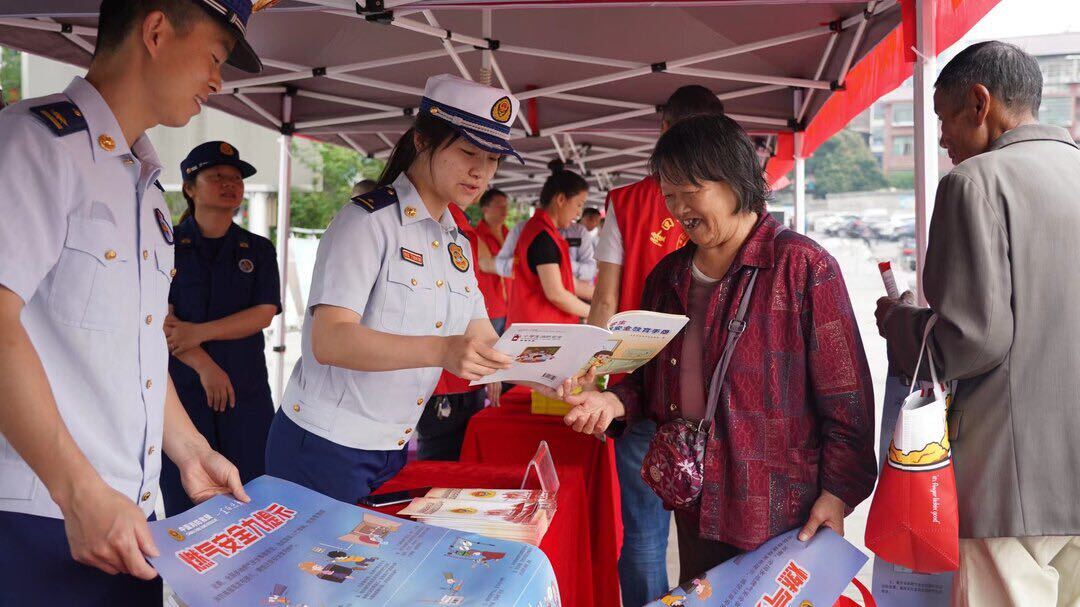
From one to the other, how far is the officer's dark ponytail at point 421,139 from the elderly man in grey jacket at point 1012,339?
Answer: 1083mm

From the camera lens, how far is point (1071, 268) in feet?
5.43

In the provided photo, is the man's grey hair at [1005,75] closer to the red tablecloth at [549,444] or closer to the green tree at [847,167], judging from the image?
the red tablecloth at [549,444]

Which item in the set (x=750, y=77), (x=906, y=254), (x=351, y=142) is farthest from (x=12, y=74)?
(x=750, y=77)

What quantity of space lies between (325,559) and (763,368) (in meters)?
0.95

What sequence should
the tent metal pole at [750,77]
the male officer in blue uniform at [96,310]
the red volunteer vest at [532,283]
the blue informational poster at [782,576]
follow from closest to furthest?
the male officer in blue uniform at [96,310]
the blue informational poster at [782,576]
the red volunteer vest at [532,283]
the tent metal pole at [750,77]

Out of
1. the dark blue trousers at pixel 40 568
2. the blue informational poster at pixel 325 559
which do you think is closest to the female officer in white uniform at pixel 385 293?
the blue informational poster at pixel 325 559

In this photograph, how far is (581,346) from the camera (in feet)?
5.20

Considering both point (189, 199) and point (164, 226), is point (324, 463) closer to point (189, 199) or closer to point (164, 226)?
point (164, 226)

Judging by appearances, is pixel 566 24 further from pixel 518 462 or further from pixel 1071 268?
pixel 1071 268

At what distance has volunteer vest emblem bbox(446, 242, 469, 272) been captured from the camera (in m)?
1.98

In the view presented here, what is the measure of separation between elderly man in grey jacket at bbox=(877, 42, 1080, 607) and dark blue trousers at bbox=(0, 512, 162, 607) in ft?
5.27

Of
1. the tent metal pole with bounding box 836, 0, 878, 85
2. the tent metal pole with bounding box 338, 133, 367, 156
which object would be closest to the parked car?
the tent metal pole with bounding box 338, 133, 367, 156

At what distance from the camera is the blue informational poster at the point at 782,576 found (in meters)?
1.58

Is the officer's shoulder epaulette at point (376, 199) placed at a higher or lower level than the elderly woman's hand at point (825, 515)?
higher
